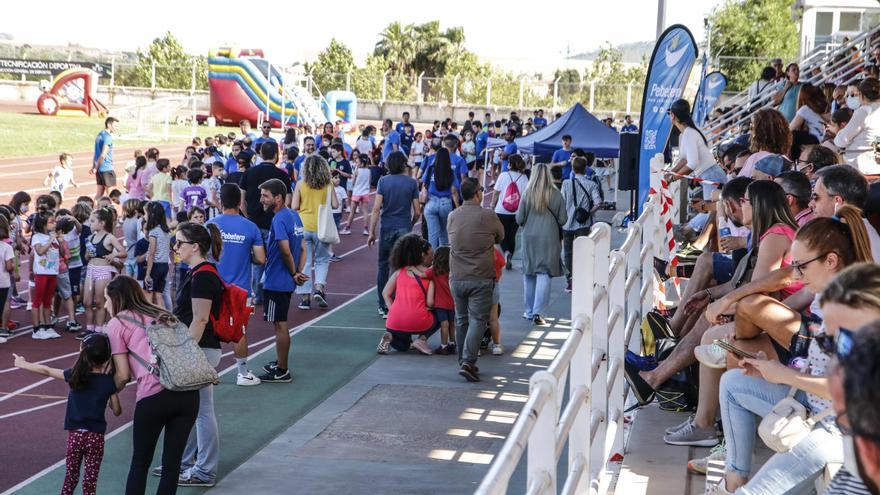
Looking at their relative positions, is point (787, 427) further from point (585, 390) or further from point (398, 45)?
point (398, 45)

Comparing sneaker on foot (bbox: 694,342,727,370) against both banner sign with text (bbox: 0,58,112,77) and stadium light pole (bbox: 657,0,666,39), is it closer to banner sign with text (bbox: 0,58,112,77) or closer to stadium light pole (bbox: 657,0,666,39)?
stadium light pole (bbox: 657,0,666,39)

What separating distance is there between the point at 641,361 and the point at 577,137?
53.9 ft

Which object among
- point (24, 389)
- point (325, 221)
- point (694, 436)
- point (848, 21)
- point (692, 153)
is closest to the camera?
point (694, 436)

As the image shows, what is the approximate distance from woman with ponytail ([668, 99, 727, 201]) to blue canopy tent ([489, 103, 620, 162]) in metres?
11.1

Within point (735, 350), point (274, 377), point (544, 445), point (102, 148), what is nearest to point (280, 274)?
point (274, 377)

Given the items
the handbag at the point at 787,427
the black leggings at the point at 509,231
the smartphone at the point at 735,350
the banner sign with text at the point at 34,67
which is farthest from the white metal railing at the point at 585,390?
the banner sign with text at the point at 34,67

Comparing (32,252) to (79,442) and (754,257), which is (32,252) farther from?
(754,257)

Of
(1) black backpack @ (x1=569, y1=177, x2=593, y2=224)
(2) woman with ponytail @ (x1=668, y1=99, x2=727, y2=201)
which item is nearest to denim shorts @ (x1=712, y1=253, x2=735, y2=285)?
(2) woman with ponytail @ (x1=668, y1=99, x2=727, y2=201)

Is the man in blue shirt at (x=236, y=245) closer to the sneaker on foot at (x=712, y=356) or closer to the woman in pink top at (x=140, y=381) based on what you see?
the woman in pink top at (x=140, y=381)

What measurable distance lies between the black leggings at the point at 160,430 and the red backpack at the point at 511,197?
30.8ft

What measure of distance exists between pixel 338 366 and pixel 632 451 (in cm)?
565

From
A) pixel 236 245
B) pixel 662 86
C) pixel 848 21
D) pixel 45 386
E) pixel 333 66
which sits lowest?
pixel 45 386

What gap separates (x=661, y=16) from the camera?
1431 cm

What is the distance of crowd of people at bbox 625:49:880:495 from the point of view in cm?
321
